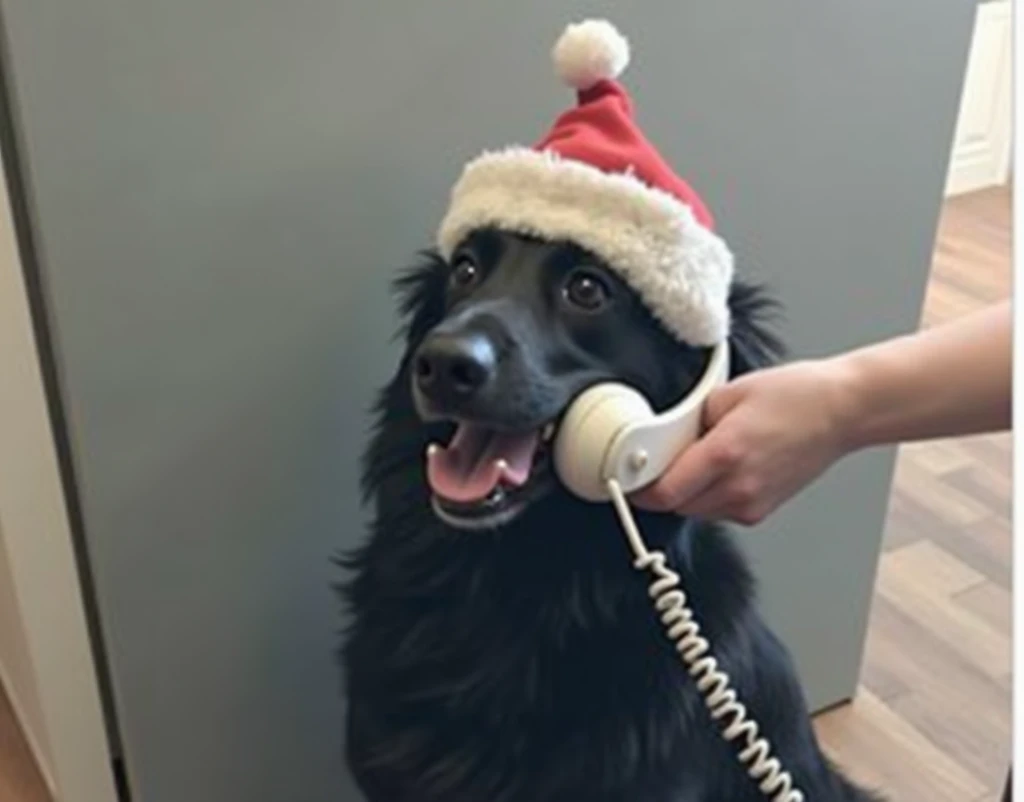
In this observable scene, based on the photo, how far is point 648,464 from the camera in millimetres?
880

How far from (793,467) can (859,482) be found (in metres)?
0.72

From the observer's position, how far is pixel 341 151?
1.11 m

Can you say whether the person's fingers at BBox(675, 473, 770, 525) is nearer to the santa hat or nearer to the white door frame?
the santa hat

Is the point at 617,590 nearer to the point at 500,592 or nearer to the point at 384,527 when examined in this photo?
the point at 500,592

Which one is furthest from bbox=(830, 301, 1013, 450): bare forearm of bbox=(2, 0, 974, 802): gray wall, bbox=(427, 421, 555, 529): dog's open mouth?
bbox=(2, 0, 974, 802): gray wall

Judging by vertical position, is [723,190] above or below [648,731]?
above

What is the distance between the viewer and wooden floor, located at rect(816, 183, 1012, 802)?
5.58ft

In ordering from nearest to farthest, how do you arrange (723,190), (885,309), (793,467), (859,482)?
(793,467)
(723,190)
(885,309)
(859,482)

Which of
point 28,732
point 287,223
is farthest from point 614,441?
point 28,732

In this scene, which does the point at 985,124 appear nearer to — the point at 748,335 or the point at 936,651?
the point at 936,651

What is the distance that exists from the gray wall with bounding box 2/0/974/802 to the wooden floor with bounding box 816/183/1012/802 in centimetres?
55

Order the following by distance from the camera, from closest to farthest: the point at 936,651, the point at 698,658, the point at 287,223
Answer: the point at 698,658, the point at 287,223, the point at 936,651

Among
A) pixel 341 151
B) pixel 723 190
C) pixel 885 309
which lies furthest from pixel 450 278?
pixel 885 309

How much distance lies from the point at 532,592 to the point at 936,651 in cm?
107
